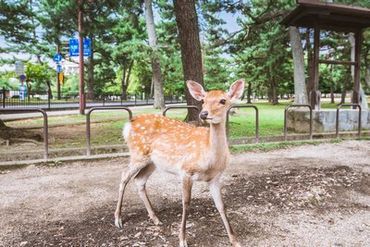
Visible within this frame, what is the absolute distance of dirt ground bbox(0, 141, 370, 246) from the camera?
3.55 m

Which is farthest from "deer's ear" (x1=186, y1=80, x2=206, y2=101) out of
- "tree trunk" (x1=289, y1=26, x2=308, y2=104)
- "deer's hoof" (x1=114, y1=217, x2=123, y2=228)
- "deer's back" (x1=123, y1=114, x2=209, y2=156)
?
"tree trunk" (x1=289, y1=26, x2=308, y2=104)

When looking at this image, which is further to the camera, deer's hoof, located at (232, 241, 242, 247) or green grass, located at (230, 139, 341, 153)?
green grass, located at (230, 139, 341, 153)

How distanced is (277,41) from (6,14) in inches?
465

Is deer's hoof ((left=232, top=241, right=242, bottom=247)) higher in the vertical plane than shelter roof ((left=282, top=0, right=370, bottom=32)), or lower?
lower

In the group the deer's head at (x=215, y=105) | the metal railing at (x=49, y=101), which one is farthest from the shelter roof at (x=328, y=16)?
the metal railing at (x=49, y=101)

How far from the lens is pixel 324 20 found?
11.8 metres

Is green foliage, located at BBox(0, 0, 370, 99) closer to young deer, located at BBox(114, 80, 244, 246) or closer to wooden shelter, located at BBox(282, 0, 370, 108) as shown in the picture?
wooden shelter, located at BBox(282, 0, 370, 108)

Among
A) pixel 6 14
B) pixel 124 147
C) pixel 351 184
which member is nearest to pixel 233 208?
pixel 351 184

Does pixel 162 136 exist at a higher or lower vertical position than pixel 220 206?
higher

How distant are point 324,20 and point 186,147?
1001cm

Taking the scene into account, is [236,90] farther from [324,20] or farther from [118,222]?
[324,20]

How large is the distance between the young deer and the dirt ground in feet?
1.04

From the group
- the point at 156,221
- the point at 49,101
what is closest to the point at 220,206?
the point at 156,221

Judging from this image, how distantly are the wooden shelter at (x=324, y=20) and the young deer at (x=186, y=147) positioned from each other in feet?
27.7
